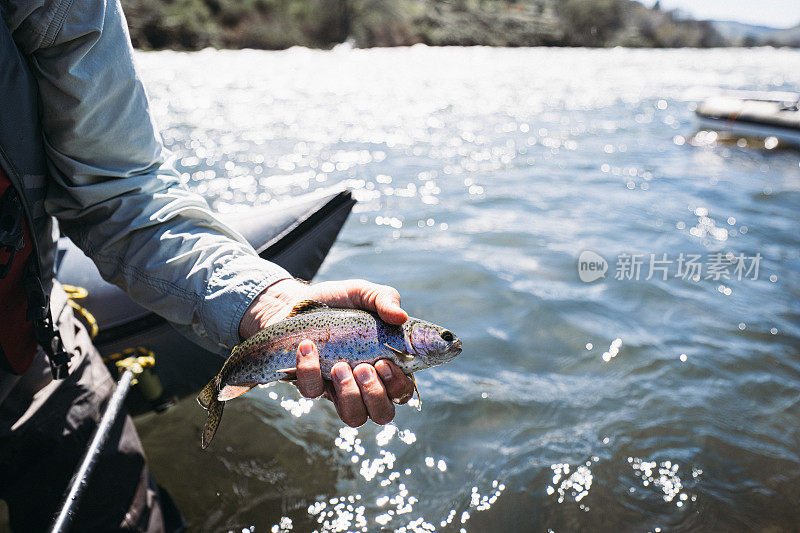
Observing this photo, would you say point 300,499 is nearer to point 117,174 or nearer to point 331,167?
point 117,174

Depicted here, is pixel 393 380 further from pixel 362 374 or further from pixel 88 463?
pixel 88 463

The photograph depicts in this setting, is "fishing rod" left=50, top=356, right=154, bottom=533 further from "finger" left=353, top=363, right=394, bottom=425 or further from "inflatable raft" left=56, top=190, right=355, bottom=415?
"finger" left=353, top=363, right=394, bottom=425

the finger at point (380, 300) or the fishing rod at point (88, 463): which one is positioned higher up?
the finger at point (380, 300)

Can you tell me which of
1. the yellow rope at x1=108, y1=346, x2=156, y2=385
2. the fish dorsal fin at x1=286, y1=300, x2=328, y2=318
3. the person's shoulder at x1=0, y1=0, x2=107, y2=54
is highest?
the person's shoulder at x1=0, y1=0, x2=107, y2=54

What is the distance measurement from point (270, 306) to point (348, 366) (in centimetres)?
41

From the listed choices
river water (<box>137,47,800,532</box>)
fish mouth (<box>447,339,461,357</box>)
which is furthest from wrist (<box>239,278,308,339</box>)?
river water (<box>137,47,800,532</box>)

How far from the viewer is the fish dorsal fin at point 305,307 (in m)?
1.86

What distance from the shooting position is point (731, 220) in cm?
732

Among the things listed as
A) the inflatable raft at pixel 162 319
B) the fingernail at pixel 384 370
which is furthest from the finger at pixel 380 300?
the inflatable raft at pixel 162 319

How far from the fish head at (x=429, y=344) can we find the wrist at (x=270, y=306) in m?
0.45

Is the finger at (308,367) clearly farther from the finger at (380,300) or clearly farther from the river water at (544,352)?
the river water at (544,352)

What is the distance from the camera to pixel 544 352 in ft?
14.8

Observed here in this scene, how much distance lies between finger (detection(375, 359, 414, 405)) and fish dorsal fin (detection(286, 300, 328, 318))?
30cm

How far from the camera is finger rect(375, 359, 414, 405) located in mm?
1777
